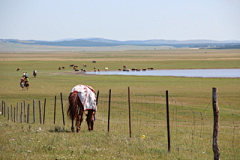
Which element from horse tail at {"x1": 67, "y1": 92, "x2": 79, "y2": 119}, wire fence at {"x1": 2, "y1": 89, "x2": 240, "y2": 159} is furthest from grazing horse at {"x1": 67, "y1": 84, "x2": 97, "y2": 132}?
wire fence at {"x1": 2, "y1": 89, "x2": 240, "y2": 159}

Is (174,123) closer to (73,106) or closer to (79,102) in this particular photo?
(79,102)

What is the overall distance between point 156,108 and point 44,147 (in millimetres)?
17978

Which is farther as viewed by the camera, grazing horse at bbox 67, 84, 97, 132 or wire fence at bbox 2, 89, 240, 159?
grazing horse at bbox 67, 84, 97, 132

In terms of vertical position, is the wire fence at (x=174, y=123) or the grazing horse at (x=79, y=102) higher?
the grazing horse at (x=79, y=102)

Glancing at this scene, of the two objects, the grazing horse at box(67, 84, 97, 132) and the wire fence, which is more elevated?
the grazing horse at box(67, 84, 97, 132)

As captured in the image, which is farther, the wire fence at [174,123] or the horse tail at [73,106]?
the horse tail at [73,106]

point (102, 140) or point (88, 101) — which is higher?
point (88, 101)

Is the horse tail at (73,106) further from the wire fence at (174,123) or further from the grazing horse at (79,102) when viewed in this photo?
the wire fence at (174,123)

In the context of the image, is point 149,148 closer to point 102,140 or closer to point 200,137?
point 102,140

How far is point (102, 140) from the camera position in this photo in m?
13.1

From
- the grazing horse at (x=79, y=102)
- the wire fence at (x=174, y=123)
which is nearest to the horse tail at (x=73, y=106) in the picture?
the grazing horse at (x=79, y=102)

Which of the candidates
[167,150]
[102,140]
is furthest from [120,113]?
[167,150]

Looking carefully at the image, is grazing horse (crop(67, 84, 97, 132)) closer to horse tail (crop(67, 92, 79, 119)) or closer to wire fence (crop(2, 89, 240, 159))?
horse tail (crop(67, 92, 79, 119))

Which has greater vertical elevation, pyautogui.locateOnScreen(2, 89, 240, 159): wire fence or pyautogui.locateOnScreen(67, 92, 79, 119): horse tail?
pyautogui.locateOnScreen(67, 92, 79, 119): horse tail
